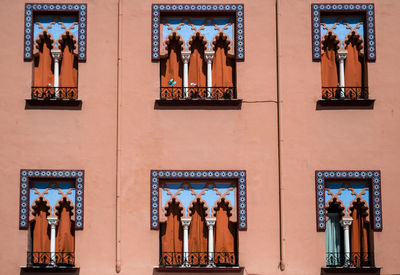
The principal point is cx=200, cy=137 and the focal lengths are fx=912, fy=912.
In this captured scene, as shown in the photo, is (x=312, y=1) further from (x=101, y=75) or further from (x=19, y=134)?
(x=19, y=134)

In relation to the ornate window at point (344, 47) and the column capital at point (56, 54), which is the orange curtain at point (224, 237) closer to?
the ornate window at point (344, 47)

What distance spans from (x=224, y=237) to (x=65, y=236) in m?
3.04

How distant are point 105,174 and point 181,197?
1.52m

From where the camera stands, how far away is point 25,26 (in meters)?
18.0

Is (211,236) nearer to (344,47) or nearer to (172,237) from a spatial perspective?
(172,237)

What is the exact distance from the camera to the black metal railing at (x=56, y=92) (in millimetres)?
17859

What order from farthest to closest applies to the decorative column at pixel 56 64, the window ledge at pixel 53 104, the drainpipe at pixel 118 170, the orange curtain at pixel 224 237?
the decorative column at pixel 56 64
the window ledge at pixel 53 104
the orange curtain at pixel 224 237
the drainpipe at pixel 118 170

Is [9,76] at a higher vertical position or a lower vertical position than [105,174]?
higher

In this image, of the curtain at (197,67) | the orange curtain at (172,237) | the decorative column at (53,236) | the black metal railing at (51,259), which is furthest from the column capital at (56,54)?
the black metal railing at (51,259)

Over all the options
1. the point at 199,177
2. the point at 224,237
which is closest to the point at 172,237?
the point at 224,237

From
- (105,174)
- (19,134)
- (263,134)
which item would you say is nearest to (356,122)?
(263,134)

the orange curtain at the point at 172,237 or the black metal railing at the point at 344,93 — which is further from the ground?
the black metal railing at the point at 344,93

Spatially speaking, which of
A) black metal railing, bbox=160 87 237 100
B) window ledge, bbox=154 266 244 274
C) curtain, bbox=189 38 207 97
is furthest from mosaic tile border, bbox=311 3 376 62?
window ledge, bbox=154 266 244 274

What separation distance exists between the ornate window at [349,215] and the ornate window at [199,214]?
1601mm
